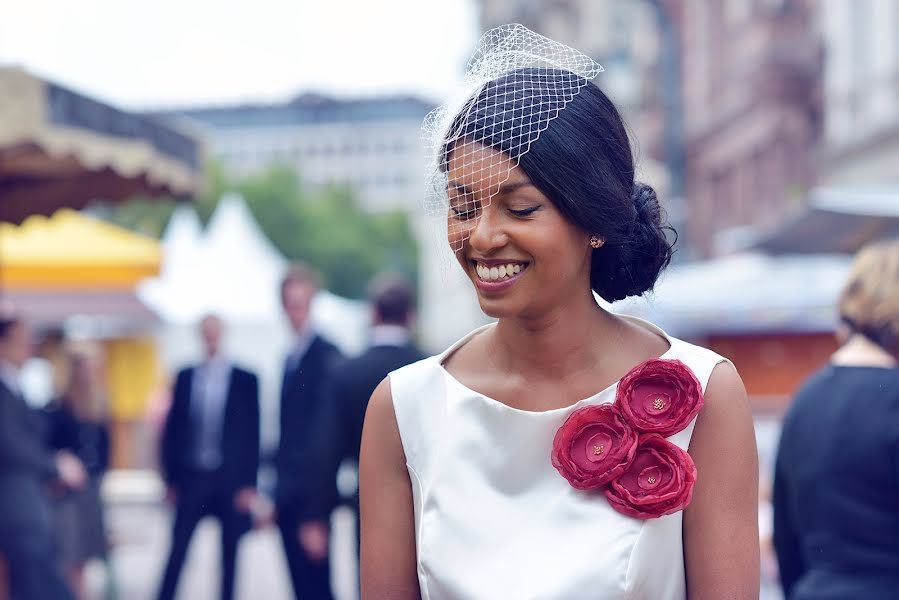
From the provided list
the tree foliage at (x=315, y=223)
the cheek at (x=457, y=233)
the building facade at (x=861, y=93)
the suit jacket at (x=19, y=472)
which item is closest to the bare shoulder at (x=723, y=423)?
the cheek at (x=457, y=233)

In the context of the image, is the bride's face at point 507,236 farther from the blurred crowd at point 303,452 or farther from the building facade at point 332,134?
the building facade at point 332,134

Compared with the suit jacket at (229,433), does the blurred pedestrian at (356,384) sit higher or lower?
higher

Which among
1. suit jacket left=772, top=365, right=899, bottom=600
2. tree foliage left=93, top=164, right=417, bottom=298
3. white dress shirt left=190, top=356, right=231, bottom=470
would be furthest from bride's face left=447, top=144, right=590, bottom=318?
tree foliage left=93, top=164, right=417, bottom=298

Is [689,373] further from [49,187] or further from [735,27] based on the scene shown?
[735,27]

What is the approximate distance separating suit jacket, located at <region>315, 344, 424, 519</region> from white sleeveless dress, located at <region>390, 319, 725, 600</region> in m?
3.97

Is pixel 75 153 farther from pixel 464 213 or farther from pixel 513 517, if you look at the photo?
pixel 513 517

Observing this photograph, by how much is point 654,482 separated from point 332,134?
136 metres

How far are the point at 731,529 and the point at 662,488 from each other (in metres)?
0.14

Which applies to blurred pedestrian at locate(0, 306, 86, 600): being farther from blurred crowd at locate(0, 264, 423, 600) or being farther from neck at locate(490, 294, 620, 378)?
neck at locate(490, 294, 620, 378)

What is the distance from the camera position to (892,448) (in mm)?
3873

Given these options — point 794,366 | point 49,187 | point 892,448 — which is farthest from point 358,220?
point 892,448

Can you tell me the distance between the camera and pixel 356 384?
6.49 metres

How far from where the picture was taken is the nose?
2.27 meters

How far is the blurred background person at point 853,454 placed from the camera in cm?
388
